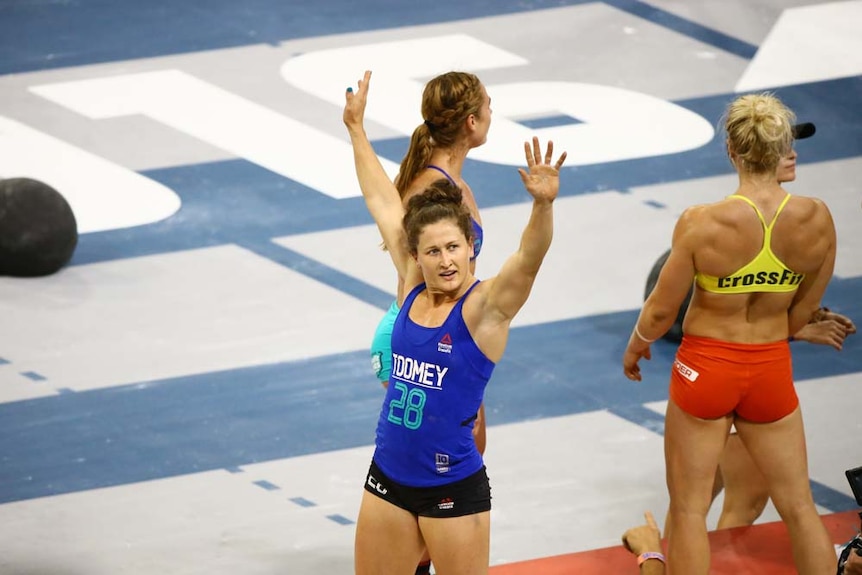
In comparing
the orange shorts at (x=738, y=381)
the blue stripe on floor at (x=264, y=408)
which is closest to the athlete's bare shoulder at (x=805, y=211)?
the orange shorts at (x=738, y=381)

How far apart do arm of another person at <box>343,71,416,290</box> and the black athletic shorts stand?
800 mm

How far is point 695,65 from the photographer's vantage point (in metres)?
12.2

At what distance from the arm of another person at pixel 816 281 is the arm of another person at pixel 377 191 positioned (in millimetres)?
1516

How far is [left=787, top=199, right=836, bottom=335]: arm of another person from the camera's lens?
5.34 meters

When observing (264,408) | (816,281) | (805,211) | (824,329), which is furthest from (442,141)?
(264,408)

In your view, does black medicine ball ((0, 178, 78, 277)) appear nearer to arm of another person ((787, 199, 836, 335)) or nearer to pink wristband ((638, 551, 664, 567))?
pink wristband ((638, 551, 664, 567))

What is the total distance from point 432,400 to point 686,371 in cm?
117

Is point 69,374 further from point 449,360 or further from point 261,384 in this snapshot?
point 449,360

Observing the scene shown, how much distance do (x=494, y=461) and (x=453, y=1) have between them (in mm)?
7206

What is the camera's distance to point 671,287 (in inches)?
214

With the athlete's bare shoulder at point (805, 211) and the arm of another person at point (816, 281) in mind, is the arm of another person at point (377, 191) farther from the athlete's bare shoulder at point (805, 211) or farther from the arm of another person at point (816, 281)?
the arm of another person at point (816, 281)

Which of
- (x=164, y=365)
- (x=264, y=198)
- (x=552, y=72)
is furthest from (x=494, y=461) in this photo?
(x=552, y=72)

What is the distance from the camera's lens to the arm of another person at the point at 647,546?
5801mm

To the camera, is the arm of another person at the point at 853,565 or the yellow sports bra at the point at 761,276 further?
the yellow sports bra at the point at 761,276
